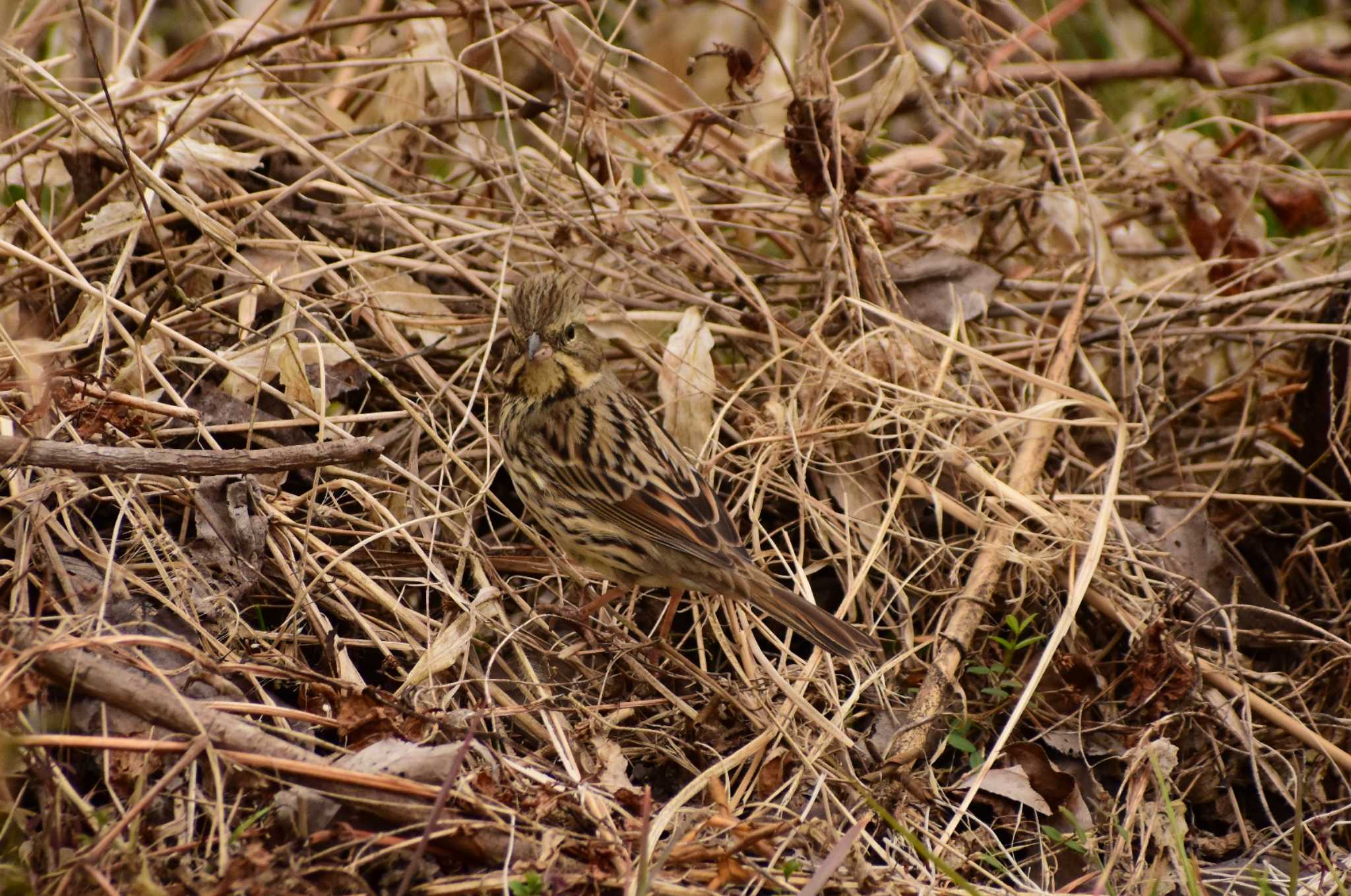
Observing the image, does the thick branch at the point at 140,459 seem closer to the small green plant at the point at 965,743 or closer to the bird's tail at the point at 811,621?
the bird's tail at the point at 811,621

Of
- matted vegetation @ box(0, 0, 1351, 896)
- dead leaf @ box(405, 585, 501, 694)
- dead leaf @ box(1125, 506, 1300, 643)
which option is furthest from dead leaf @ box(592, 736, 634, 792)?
dead leaf @ box(1125, 506, 1300, 643)

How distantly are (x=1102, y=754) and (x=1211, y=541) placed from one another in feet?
3.52

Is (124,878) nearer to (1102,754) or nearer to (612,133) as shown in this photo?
(1102,754)

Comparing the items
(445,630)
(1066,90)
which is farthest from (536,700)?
(1066,90)

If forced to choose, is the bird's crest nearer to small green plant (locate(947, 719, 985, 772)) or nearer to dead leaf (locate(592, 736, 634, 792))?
dead leaf (locate(592, 736, 634, 792))

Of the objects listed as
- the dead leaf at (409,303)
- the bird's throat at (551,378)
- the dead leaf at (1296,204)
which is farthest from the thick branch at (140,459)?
the dead leaf at (1296,204)

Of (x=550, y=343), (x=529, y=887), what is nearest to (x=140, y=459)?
(x=529, y=887)

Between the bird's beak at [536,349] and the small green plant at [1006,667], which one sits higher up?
the bird's beak at [536,349]

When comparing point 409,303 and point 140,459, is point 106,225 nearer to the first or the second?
point 409,303

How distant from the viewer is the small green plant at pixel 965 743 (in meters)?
3.86

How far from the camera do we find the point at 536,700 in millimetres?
3785

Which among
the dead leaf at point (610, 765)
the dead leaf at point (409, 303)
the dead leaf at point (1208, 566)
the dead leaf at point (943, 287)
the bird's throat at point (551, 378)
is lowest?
the dead leaf at point (1208, 566)

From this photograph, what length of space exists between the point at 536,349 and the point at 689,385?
69 cm

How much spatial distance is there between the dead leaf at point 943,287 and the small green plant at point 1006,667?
1413 millimetres
